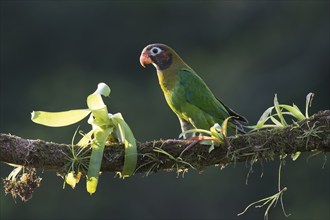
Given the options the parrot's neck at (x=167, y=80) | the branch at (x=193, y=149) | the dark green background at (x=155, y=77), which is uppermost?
the dark green background at (x=155, y=77)

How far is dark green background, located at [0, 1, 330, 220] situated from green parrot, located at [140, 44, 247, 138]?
→ 10775mm

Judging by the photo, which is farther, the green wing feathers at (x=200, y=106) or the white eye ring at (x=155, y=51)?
the white eye ring at (x=155, y=51)

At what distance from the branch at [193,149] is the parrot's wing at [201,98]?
6.04 ft

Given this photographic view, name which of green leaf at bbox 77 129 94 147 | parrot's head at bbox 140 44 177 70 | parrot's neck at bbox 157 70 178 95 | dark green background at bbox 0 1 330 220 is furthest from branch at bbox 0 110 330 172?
dark green background at bbox 0 1 330 220

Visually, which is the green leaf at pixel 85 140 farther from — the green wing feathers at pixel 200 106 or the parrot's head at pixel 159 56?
the parrot's head at pixel 159 56

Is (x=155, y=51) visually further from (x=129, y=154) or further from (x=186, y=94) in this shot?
(x=129, y=154)

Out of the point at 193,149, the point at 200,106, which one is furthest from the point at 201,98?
the point at 193,149

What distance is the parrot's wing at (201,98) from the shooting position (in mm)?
5574

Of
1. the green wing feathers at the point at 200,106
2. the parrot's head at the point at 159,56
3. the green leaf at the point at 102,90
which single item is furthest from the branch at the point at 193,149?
the parrot's head at the point at 159,56

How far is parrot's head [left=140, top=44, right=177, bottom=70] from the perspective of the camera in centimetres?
585

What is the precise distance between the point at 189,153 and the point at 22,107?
16.7 meters

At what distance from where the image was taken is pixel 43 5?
21.4 meters

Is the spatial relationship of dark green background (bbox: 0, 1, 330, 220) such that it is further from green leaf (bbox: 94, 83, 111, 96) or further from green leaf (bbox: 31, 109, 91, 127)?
green leaf (bbox: 31, 109, 91, 127)

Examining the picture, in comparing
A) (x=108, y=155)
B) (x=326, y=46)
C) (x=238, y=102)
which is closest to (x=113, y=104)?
(x=238, y=102)
